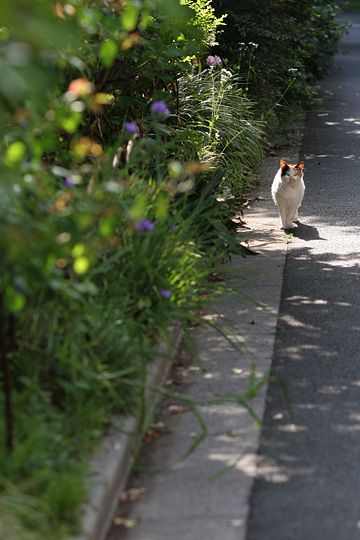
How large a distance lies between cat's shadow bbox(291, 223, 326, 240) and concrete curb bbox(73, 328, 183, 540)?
12.8 ft

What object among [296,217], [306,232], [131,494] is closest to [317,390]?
[131,494]

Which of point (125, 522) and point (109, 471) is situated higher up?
point (109, 471)

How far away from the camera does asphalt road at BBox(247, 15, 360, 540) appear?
15.1ft

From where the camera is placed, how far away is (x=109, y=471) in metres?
4.65

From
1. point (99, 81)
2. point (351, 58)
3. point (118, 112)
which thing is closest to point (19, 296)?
point (99, 81)

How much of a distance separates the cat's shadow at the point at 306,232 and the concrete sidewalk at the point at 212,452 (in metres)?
1.80

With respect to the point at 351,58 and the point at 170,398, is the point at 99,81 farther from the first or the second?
the point at 351,58

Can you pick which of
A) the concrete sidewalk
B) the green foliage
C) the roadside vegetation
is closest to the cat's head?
the roadside vegetation

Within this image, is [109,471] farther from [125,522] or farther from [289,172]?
[289,172]

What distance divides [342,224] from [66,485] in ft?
20.0

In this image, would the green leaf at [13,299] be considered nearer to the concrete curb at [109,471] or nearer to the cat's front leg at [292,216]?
the concrete curb at [109,471]

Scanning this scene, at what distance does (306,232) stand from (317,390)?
3699 mm

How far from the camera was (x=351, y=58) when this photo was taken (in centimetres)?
2467

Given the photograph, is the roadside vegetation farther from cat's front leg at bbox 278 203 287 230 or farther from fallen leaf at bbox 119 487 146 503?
cat's front leg at bbox 278 203 287 230
